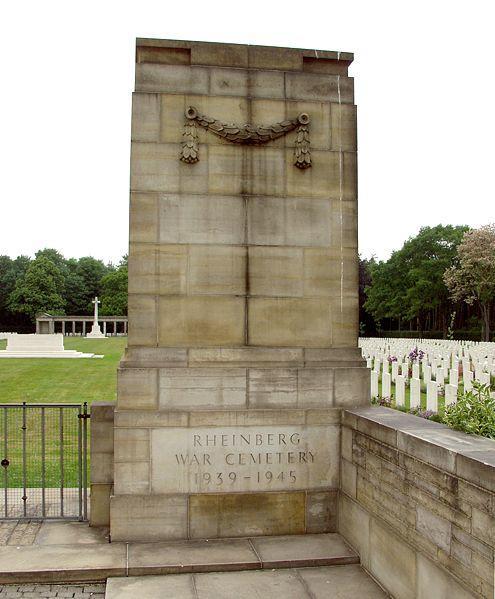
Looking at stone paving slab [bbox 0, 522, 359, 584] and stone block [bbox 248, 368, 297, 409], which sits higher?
stone block [bbox 248, 368, 297, 409]

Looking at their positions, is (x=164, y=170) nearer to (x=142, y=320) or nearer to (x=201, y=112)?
(x=201, y=112)

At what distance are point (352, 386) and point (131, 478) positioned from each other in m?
2.55

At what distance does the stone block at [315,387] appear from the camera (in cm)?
658

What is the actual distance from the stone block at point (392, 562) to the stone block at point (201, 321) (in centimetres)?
239

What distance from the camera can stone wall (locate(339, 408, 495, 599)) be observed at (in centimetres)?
379

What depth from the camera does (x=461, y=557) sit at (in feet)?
13.0

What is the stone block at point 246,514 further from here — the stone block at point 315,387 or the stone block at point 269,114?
the stone block at point 269,114

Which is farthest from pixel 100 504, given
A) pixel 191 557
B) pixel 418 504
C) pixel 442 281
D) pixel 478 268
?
pixel 442 281

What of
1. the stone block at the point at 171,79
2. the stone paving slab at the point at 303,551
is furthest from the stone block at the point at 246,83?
the stone paving slab at the point at 303,551

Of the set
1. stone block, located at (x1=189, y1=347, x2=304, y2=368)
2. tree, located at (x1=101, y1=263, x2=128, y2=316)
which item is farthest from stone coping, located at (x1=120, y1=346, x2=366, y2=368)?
tree, located at (x1=101, y1=263, x2=128, y2=316)

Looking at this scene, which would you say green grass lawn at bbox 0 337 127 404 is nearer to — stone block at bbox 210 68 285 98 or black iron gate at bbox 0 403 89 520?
black iron gate at bbox 0 403 89 520

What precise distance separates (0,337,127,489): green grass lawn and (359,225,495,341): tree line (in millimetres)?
32145

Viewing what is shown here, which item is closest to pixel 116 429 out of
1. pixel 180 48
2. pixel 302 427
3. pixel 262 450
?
pixel 262 450

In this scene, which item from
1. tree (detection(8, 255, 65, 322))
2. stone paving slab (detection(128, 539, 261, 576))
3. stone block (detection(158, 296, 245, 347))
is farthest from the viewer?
tree (detection(8, 255, 65, 322))
